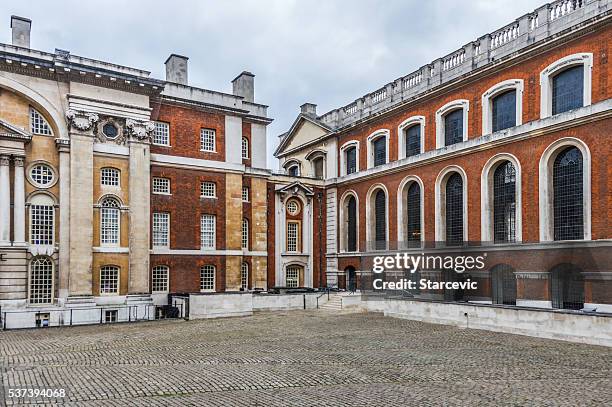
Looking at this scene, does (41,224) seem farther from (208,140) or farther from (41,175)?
(208,140)

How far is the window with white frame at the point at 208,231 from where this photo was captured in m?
31.5

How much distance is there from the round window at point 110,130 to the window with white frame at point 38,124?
8.74 ft

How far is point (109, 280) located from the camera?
27.5 metres

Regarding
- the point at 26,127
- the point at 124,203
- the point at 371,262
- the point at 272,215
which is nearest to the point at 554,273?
the point at 371,262

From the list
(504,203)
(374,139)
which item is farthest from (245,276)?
(504,203)

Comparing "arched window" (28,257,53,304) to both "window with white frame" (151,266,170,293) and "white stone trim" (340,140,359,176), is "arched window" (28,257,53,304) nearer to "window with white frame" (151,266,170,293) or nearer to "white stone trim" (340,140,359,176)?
"window with white frame" (151,266,170,293)

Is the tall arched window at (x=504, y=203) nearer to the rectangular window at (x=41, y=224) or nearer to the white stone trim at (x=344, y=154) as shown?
the white stone trim at (x=344, y=154)

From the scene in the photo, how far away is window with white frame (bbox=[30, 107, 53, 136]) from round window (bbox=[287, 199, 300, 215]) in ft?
55.3

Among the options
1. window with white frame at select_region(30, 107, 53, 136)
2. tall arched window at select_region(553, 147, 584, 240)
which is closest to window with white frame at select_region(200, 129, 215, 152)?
window with white frame at select_region(30, 107, 53, 136)

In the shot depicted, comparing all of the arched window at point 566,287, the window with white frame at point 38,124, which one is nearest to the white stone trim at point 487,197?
the arched window at point 566,287

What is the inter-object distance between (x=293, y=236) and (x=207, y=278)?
841cm

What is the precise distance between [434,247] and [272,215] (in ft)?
38.8

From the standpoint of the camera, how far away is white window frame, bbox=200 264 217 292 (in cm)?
3136

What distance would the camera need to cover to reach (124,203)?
2816cm
